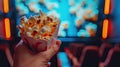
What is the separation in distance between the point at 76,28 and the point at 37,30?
0.84 m

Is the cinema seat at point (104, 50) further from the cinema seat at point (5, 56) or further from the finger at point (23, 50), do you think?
the finger at point (23, 50)

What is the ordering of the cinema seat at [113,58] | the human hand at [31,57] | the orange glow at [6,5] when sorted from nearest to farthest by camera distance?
the human hand at [31,57]
the orange glow at [6,5]
the cinema seat at [113,58]

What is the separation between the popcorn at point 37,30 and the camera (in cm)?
61

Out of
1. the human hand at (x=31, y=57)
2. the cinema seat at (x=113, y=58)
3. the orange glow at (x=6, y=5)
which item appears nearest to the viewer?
the human hand at (x=31, y=57)

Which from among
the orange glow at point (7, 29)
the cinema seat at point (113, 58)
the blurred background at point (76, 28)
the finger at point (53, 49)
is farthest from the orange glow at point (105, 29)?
the finger at point (53, 49)

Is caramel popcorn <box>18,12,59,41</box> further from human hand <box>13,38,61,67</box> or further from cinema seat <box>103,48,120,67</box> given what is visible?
cinema seat <box>103,48,120,67</box>

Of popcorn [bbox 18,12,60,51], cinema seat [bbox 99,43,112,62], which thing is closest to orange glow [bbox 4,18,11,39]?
cinema seat [bbox 99,43,112,62]

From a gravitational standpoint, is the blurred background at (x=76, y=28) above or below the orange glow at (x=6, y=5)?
below

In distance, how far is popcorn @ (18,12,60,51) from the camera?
611mm

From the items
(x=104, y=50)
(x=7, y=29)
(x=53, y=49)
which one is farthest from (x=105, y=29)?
(x=53, y=49)

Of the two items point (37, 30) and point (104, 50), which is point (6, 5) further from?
point (37, 30)

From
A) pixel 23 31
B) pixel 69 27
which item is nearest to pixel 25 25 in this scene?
pixel 23 31

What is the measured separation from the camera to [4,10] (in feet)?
4.63

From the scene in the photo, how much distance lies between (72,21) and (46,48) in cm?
82
